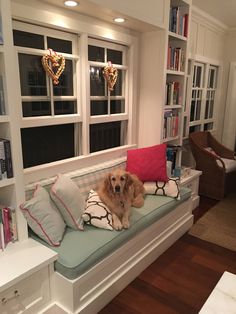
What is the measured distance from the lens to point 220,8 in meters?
3.57

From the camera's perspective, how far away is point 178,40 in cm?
310

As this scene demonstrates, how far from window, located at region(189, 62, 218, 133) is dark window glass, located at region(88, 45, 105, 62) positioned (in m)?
1.99

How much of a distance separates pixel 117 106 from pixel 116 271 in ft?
5.60

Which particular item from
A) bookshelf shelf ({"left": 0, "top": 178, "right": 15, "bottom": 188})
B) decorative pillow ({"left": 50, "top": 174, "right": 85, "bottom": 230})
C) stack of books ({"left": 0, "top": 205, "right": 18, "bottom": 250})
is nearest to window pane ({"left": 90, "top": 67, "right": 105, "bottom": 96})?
decorative pillow ({"left": 50, "top": 174, "right": 85, "bottom": 230})

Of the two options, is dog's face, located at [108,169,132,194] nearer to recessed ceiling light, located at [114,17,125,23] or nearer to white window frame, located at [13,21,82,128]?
white window frame, located at [13,21,82,128]

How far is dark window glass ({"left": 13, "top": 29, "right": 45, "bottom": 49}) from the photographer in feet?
6.23

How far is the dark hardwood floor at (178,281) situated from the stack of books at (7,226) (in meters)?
0.80

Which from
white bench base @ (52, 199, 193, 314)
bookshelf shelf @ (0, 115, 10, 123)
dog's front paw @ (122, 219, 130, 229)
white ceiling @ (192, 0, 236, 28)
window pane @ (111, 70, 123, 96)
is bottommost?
white bench base @ (52, 199, 193, 314)

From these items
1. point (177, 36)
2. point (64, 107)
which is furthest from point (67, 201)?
point (177, 36)

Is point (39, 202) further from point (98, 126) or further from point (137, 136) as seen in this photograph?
point (137, 136)

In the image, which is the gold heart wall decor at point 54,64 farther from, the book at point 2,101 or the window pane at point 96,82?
the book at point 2,101

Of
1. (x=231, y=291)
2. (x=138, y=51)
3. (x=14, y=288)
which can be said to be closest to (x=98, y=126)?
(x=138, y=51)

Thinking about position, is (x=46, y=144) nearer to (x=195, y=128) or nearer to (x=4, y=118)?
(x=4, y=118)

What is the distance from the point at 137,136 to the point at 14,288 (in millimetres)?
2135
